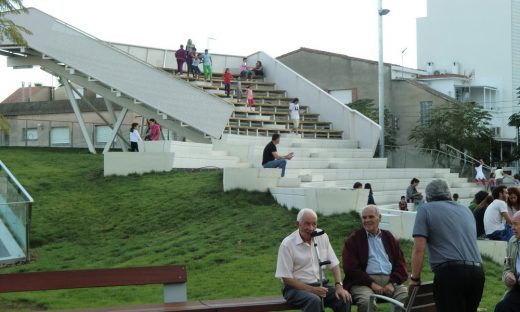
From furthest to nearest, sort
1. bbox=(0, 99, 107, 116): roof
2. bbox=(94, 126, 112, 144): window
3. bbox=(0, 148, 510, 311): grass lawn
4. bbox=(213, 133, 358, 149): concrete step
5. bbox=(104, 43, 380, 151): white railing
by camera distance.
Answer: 1. bbox=(0, 99, 107, 116): roof
2. bbox=(94, 126, 112, 144): window
3. bbox=(104, 43, 380, 151): white railing
4. bbox=(213, 133, 358, 149): concrete step
5. bbox=(0, 148, 510, 311): grass lawn

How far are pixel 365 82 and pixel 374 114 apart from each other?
5101mm

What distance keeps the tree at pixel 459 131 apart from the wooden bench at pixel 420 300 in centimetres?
2859

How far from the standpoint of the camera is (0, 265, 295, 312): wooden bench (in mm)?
8469

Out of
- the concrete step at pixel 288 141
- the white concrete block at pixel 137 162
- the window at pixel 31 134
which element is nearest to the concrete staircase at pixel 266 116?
the concrete step at pixel 288 141

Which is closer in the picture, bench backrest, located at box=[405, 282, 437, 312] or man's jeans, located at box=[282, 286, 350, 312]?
bench backrest, located at box=[405, 282, 437, 312]

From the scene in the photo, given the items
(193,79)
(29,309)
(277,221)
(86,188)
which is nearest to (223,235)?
(277,221)

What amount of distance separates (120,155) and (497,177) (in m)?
13.8

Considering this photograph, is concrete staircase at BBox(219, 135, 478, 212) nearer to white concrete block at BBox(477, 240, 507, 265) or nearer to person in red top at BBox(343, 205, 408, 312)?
white concrete block at BBox(477, 240, 507, 265)

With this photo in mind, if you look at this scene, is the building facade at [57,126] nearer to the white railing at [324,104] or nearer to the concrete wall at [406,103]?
the white railing at [324,104]

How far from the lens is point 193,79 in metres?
34.3

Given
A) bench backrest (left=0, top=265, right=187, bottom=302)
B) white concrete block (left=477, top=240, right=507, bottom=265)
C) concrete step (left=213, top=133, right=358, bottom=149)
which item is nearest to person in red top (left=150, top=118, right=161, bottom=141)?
concrete step (left=213, top=133, right=358, bottom=149)

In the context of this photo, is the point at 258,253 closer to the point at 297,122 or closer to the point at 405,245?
the point at 405,245

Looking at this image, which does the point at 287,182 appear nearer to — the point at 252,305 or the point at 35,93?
the point at 252,305

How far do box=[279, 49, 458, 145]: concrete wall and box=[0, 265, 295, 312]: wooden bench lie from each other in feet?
114
